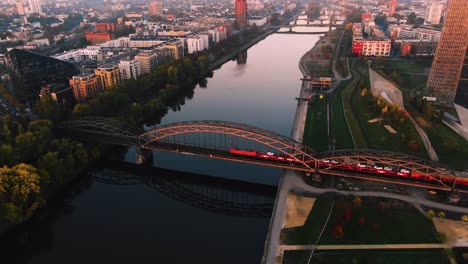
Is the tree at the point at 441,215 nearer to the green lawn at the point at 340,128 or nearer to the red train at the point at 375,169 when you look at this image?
the red train at the point at 375,169

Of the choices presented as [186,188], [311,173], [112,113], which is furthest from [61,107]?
[311,173]

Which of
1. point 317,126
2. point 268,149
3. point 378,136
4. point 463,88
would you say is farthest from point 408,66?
point 268,149

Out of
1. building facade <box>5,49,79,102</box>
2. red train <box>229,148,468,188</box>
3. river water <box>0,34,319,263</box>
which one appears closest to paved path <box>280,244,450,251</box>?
river water <box>0,34,319,263</box>

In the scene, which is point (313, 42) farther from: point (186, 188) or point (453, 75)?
point (186, 188)

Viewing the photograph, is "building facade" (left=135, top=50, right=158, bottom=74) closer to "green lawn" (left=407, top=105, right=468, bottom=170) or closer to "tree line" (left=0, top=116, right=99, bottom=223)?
"tree line" (left=0, top=116, right=99, bottom=223)

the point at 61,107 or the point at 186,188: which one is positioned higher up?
the point at 61,107

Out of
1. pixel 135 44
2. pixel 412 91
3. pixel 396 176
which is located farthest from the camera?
pixel 135 44

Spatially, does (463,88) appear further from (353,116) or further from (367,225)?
(367,225)
